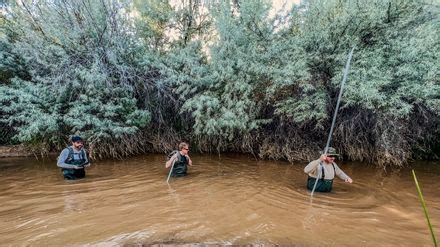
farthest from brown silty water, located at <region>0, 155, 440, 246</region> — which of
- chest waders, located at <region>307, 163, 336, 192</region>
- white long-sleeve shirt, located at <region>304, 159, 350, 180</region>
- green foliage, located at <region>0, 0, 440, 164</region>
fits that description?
green foliage, located at <region>0, 0, 440, 164</region>

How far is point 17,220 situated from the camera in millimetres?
4629

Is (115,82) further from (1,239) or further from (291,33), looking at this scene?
(1,239)

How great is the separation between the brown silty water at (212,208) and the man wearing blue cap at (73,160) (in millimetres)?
233

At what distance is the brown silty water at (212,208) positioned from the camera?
4074 mm

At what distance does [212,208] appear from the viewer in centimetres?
517

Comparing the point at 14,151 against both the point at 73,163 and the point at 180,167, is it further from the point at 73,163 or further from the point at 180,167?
the point at 180,167

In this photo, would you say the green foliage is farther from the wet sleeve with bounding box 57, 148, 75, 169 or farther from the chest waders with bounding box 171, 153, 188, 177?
the wet sleeve with bounding box 57, 148, 75, 169

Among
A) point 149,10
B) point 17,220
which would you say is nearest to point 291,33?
point 149,10

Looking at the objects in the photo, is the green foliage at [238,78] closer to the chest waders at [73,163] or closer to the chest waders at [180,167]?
the chest waders at [180,167]

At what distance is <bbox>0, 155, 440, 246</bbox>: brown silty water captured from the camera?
4074 millimetres

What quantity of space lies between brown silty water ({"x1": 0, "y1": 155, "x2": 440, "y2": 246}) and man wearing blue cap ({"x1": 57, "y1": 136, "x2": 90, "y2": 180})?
0.23 metres

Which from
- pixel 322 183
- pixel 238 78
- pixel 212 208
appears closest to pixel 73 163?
pixel 212 208

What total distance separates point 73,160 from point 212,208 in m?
3.51

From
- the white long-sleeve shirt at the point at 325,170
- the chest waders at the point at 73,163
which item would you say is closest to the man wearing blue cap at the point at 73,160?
the chest waders at the point at 73,163
